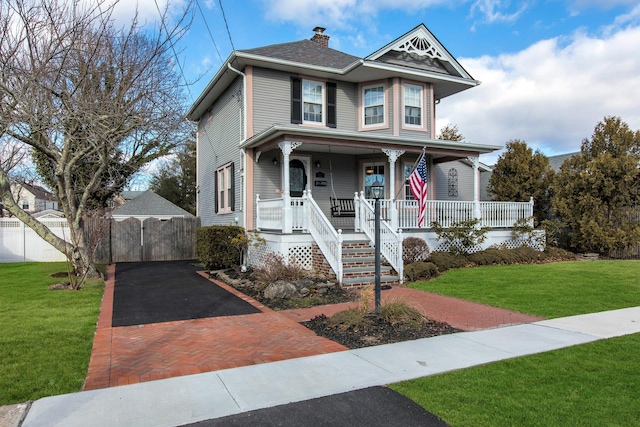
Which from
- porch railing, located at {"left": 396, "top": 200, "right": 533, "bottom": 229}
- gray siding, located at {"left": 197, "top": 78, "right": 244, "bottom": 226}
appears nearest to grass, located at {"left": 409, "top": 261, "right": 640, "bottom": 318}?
porch railing, located at {"left": 396, "top": 200, "right": 533, "bottom": 229}

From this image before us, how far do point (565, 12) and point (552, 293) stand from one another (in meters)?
8.91

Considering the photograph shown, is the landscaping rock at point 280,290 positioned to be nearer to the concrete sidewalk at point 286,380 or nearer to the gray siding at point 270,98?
the concrete sidewalk at point 286,380

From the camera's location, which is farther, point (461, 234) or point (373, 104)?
point (373, 104)

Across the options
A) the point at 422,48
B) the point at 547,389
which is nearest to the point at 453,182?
the point at 422,48

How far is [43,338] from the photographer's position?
621 cm

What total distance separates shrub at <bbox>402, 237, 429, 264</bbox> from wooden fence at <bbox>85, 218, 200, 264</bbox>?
9.99 m

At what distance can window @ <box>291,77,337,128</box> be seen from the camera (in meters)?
14.8

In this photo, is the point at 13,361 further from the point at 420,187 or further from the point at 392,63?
the point at 392,63

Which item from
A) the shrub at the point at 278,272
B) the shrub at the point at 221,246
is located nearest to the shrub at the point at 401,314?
the shrub at the point at 278,272

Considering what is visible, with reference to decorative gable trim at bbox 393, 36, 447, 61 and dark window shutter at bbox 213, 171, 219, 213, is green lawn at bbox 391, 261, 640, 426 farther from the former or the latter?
dark window shutter at bbox 213, 171, 219, 213

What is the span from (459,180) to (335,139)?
26.4 feet

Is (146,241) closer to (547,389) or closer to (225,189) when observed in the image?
(225,189)

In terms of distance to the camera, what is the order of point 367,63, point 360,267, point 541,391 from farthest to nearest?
point 367,63
point 360,267
point 541,391

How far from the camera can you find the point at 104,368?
5211 mm
